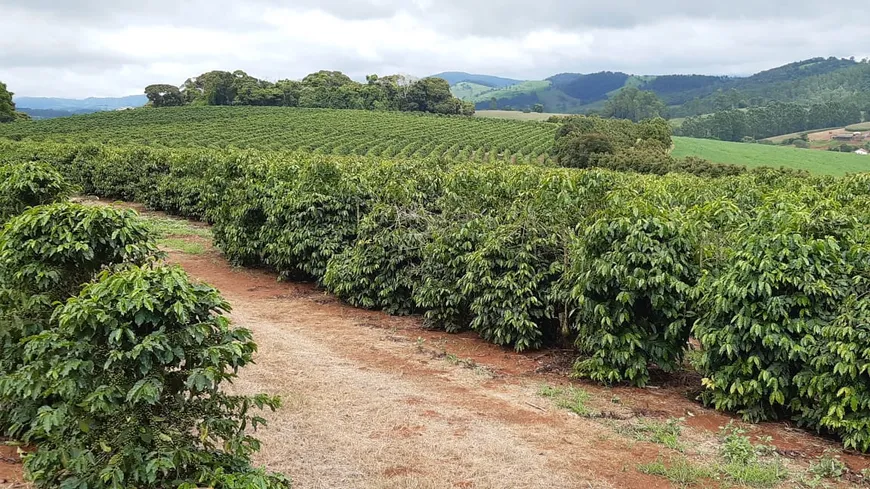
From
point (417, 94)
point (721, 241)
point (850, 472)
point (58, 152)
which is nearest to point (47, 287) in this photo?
point (850, 472)

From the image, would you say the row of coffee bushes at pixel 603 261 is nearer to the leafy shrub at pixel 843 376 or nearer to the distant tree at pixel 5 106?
the leafy shrub at pixel 843 376

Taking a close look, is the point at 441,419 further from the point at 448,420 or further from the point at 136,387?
the point at 136,387

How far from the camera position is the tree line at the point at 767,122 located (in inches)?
3669

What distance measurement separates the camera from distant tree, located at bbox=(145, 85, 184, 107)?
100 meters

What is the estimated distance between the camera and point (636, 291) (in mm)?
7625

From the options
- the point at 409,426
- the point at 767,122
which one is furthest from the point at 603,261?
the point at 767,122

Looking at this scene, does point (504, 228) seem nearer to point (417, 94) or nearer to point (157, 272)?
point (157, 272)

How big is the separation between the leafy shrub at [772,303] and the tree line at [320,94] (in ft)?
289

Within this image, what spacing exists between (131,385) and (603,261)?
550 cm

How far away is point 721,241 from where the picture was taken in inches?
330

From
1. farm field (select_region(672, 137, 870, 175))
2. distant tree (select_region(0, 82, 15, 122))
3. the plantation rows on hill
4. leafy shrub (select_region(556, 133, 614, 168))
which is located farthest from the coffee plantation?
distant tree (select_region(0, 82, 15, 122))

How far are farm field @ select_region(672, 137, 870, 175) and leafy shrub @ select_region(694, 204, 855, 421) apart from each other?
173 ft

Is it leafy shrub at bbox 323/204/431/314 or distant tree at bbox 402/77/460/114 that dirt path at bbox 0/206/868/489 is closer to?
leafy shrub at bbox 323/204/431/314

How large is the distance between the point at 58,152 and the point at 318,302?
24.4 metres
